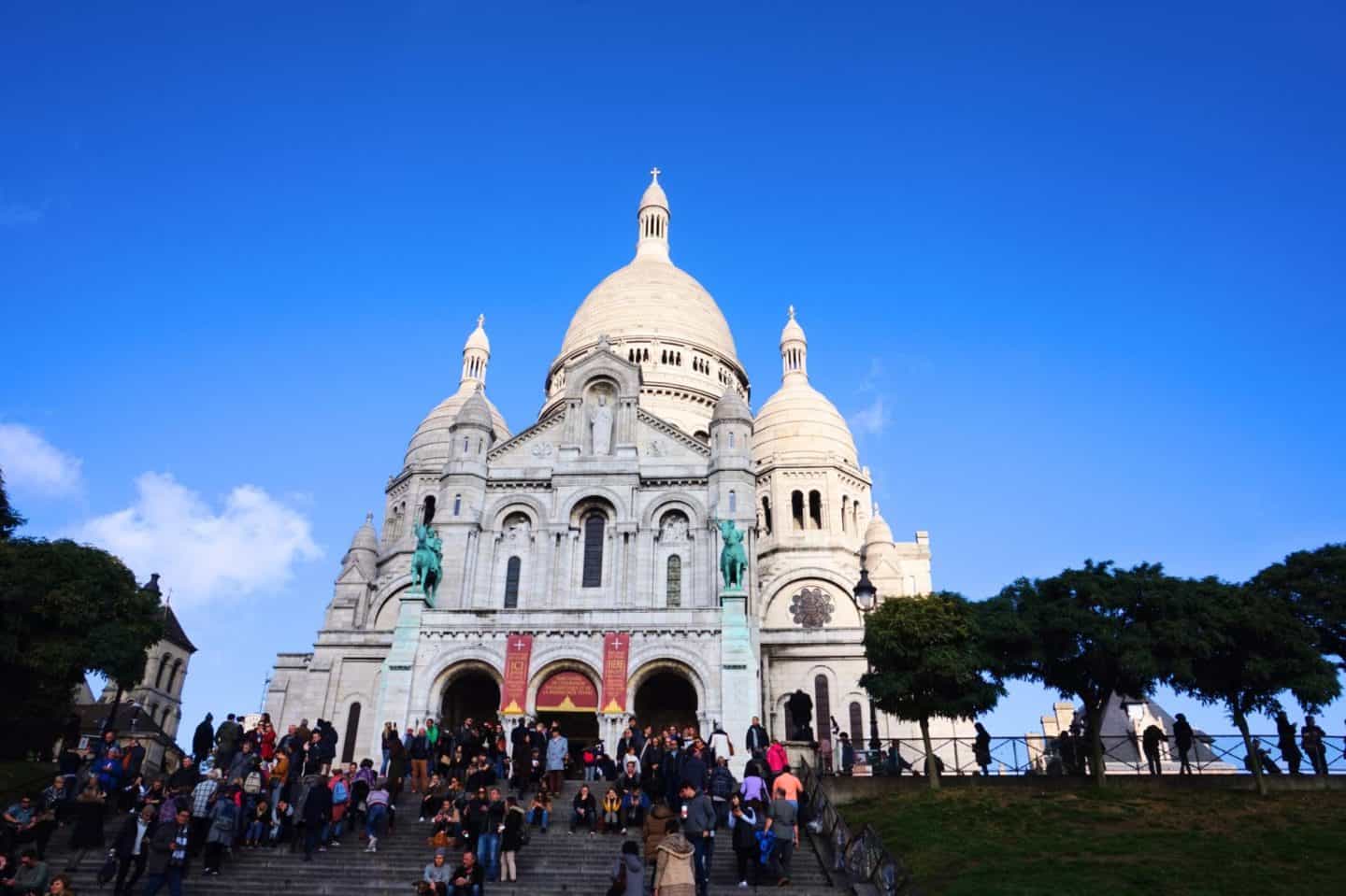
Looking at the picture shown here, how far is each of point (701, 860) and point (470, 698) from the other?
26226mm

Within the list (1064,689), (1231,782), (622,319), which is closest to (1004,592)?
(1064,689)

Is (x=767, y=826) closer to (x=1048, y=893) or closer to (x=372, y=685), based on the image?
(x=1048, y=893)

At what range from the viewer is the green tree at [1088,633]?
28719mm

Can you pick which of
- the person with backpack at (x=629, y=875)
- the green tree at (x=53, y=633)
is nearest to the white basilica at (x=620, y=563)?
the green tree at (x=53, y=633)

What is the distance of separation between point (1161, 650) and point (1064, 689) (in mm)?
2962

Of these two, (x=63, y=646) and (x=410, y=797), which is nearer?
(x=410, y=797)

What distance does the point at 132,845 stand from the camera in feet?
60.5

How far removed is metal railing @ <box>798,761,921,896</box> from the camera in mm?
17672

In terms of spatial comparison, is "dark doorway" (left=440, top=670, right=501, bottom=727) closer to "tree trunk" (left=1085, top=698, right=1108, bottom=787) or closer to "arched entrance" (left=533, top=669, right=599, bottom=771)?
"arched entrance" (left=533, top=669, right=599, bottom=771)

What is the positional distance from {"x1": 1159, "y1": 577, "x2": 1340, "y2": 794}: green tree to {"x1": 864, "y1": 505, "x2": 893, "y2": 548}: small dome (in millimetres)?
24479

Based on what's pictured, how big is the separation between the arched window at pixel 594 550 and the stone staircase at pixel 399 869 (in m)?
20.0

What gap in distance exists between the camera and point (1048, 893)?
17.9m

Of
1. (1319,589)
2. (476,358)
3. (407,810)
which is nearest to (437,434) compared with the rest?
(476,358)

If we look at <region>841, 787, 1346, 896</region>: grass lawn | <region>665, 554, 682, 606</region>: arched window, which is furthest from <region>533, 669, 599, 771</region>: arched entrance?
<region>841, 787, 1346, 896</region>: grass lawn
